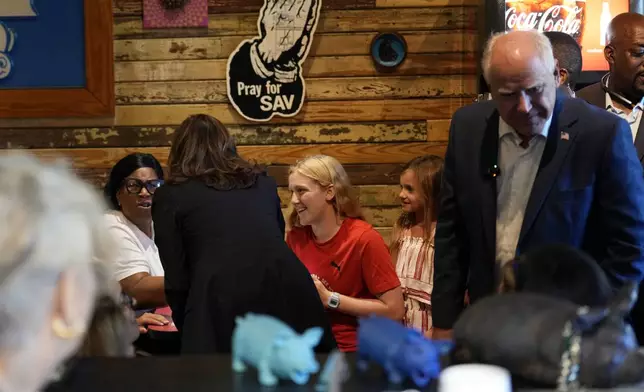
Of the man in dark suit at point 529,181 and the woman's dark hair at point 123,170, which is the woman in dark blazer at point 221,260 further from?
the woman's dark hair at point 123,170

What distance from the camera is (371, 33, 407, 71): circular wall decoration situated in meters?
4.18

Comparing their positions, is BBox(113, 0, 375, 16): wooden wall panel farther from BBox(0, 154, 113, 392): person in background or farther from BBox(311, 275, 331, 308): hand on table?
BBox(0, 154, 113, 392): person in background

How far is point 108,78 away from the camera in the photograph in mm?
4246

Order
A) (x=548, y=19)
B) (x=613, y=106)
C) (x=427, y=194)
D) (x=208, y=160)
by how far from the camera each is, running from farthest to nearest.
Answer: (x=548, y=19)
(x=427, y=194)
(x=613, y=106)
(x=208, y=160)

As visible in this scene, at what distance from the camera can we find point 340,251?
8.99 ft

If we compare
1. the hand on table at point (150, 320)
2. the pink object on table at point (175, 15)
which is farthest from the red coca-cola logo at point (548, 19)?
the hand on table at point (150, 320)

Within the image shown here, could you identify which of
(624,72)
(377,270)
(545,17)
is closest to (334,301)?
(377,270)

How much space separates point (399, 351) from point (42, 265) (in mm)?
489

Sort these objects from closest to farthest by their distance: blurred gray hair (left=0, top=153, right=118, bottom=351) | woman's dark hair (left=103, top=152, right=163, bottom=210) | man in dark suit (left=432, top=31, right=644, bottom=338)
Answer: blurred gray hair (left=0, top=153, right=118, bottom=351), man in dark suit (left=432, top=31, right=644, bottom=338), woman's dark hair (left=103, top=152, right=163, bottom=210)

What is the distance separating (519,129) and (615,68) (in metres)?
1.39

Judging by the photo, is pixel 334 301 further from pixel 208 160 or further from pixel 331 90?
pixel 331 90

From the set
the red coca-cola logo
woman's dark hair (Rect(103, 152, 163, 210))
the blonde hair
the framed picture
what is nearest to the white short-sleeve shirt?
woman's dark hair (Rect(103, 152, 163, 210))

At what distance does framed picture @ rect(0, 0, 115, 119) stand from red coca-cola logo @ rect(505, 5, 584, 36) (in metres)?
2.18

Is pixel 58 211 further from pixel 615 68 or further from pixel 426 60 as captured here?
pixel 426 60
